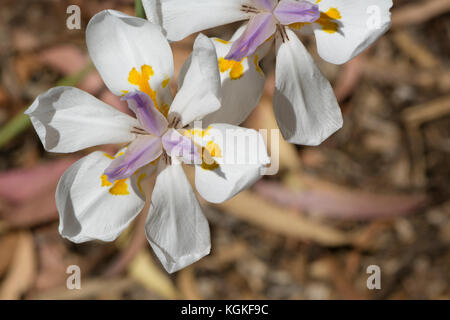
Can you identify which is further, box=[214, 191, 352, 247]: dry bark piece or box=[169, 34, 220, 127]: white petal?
box=[214, 191, 352, 247]: dry bark piece

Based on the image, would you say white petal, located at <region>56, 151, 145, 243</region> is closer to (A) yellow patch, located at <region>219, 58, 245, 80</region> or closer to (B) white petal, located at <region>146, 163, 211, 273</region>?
(B) white petal, located at <region>146, 163, 211, 273</region>

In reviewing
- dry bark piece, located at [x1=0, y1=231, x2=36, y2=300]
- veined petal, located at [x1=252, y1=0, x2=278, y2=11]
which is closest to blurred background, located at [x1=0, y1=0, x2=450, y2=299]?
dry bark piece, located at [x1=0, y1=231, x2=36, y2=300]

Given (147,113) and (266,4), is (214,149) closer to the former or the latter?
(147,113)

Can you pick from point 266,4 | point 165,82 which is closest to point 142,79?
point 165,82

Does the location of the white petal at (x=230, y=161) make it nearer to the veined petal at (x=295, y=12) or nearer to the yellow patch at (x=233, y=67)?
the yellow patch at (x=233, y=67)

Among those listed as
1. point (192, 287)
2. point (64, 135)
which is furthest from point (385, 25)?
point (192, 287)

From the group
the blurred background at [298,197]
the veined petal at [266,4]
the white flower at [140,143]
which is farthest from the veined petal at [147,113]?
the blurred background at [298,197]
